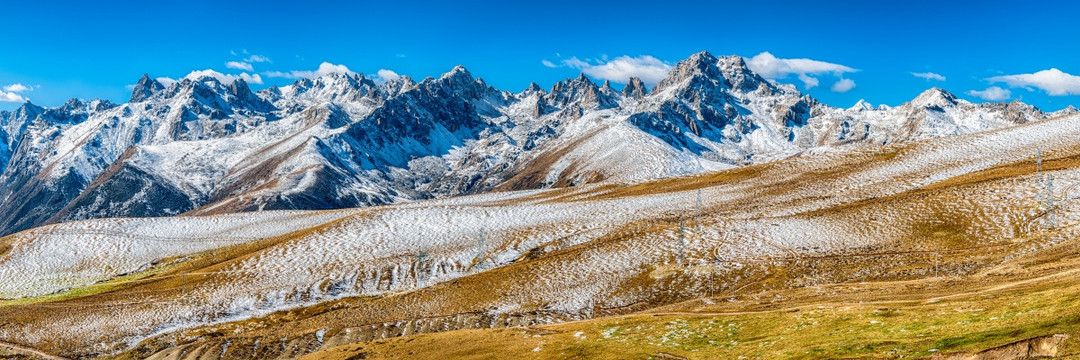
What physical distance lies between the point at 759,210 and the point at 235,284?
67676 millimetres

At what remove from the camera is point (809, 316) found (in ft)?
123

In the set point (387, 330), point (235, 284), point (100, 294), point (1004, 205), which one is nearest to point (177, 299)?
point (235, 284)

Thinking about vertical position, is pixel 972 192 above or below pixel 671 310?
above

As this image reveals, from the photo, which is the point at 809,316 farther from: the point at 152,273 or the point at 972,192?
the point at 152,273

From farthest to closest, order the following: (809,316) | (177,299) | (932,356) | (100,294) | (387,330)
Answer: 1. (100,294)
2. (177,299)
3. (387,330)
4. (809,316)
5. (932,356)

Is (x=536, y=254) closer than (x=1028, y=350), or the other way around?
(x=1028, y=350)

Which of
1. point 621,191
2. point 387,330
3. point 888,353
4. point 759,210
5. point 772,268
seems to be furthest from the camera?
point 621,191

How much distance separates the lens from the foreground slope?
60125 millimetres

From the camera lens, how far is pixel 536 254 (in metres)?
79.9

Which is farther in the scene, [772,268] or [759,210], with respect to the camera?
[759,210]

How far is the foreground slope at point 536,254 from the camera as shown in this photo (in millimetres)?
60125

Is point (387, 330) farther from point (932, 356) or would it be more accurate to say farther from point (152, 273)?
point (152, 273)

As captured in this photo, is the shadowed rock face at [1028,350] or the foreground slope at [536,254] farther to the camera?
the foreground slope at [536,254]

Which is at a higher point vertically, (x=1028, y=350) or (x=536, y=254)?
(x=536, y=254)
